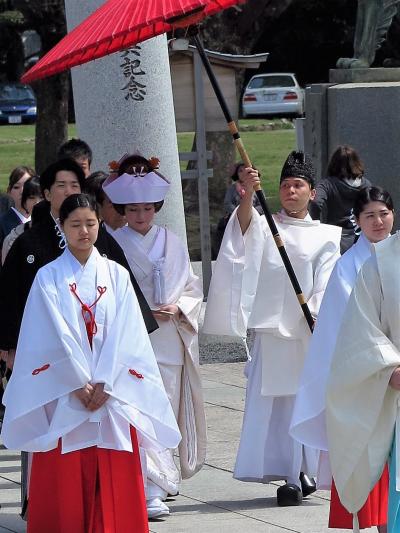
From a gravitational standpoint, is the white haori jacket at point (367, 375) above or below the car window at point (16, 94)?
below

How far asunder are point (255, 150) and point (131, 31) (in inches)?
787

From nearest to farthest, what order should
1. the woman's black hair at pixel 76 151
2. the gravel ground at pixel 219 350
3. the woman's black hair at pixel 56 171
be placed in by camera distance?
the woman's black hair at pixel 56 171 → the woman's black hair at pixel 76 151 → the gravel ground at pixel 219 350

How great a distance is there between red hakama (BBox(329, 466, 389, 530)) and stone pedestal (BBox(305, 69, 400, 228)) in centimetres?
618

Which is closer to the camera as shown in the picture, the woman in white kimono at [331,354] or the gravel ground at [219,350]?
the woman in white kimono at [331,354]

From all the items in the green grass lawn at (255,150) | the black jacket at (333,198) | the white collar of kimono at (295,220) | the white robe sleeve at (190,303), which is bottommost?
the green grass lawn at (255,150)

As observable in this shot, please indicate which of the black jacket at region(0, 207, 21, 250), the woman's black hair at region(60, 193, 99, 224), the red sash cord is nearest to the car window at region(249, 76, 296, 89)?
the black jacket at region(0, 207, 21, 250)

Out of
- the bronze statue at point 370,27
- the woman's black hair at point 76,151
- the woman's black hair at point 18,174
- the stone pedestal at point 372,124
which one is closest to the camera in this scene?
the woman's black hair at point 76,151

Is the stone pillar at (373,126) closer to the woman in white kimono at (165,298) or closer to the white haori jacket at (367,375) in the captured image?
the woman in white kimono at (165,298)

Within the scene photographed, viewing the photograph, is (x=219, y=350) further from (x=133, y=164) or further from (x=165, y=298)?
(x=133, y=164)

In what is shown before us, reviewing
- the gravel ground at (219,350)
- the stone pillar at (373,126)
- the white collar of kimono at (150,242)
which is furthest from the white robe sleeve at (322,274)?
the stone pillar at (373,126)

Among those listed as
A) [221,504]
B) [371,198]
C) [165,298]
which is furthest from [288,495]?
[371,198]

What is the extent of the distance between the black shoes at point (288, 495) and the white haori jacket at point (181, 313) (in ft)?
1.63

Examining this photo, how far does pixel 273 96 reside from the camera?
34469 millimetres

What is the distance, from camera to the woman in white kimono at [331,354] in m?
4.99
